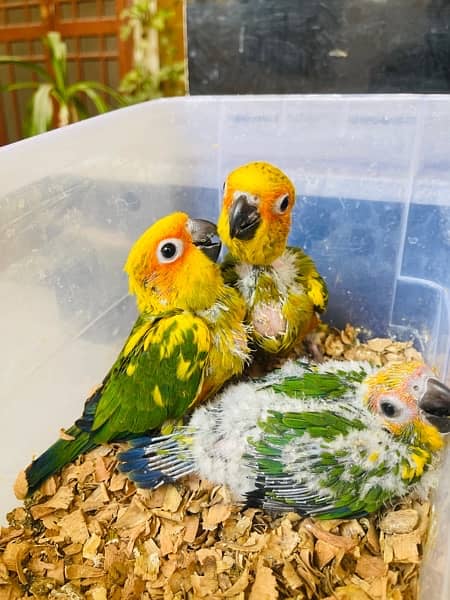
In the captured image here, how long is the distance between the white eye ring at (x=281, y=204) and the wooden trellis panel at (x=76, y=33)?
1.49 metres

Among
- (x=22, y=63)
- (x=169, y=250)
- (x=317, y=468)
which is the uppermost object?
(x=22, y=63)

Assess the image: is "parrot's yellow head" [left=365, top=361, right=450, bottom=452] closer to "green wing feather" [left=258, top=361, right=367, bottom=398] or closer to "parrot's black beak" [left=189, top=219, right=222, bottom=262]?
"green wing feather" [left=258, top=361, right=367, bottom=398]

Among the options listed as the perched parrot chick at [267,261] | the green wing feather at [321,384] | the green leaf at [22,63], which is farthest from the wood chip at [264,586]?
the green leaf at [22,63]

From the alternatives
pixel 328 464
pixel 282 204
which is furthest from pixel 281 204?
pixel 328 464

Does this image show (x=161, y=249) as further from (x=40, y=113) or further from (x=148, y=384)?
(x=40, y=113)

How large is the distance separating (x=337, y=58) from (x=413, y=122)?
0.33 metres

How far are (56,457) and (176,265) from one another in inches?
13.8

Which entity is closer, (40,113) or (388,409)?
(388,409)

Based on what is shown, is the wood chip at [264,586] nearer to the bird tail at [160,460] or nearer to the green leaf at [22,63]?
the bird tail at [160,460]

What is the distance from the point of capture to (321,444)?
712 mm

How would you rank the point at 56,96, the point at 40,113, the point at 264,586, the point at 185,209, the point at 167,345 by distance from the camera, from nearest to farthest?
the point at 264,586, the point at 167,345, the point at 185,209, the point at 40,113, the point at 56,96

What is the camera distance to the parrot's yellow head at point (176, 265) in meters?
0.79

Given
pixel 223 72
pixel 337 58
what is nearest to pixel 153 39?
pixel 223 72

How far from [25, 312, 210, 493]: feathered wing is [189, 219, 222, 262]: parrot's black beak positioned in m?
0.10
